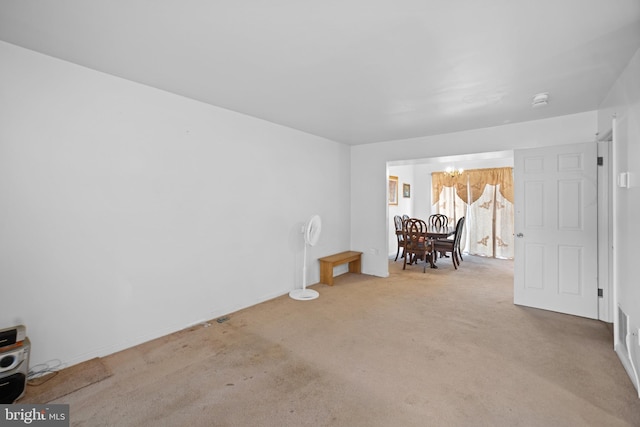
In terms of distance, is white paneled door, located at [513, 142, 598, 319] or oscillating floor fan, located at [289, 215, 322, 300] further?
oscillating floor fan, located at [289, 215, 322, 300]

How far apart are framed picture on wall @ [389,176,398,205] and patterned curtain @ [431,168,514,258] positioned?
131 centimetres

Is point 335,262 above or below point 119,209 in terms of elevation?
below

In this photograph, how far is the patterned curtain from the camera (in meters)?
6.57

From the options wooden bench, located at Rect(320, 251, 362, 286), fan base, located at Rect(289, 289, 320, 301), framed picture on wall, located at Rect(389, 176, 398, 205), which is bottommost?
fan base, located at Rect(289, 289, 320, 301)

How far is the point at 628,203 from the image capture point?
2.14m

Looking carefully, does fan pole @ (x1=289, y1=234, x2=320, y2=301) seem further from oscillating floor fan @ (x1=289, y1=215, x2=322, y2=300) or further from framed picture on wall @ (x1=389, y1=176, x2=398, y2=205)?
framed picture on wall @ (x1=389, y1=176, x2=398, y2=205)

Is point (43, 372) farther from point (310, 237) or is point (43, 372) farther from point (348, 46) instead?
point (348, 46)

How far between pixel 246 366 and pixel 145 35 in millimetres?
2399

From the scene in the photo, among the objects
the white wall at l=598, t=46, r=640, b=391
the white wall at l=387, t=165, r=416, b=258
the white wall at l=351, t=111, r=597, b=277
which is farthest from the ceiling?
the white wall at l=387, t=165, r=416, b=258

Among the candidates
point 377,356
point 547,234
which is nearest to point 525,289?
point 547,234

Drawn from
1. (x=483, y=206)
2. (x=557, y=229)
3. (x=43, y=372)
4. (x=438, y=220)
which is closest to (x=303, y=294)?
(x=43, y=372)

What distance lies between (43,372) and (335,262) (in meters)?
3.27

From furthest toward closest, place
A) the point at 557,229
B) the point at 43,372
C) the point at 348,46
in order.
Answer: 1. the point at 557,229
2. the point at 43,372
3. the point at 348,46

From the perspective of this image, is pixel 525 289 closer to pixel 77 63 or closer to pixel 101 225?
pixel 101 225
